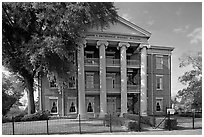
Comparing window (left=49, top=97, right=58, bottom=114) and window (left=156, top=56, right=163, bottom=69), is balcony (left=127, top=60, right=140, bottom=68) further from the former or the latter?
window (left=49, top=97, right=58, bottom=114)

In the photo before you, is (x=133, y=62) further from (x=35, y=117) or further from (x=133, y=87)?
(x=35, y=117)

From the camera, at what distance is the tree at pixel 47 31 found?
32.0 feet

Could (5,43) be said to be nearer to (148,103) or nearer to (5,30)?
(5,30)

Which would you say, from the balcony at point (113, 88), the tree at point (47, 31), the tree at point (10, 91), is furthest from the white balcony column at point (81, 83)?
the tree at point (10, 91)

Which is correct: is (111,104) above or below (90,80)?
below

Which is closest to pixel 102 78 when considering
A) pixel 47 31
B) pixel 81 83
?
pixel 81 83

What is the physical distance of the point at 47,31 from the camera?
35.4 ft

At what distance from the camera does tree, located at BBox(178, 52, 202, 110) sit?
14057 millimetres

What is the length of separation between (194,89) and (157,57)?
4046 mm

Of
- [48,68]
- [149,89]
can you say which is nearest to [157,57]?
[149,89]

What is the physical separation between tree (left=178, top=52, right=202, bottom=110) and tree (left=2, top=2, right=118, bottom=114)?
6.09m

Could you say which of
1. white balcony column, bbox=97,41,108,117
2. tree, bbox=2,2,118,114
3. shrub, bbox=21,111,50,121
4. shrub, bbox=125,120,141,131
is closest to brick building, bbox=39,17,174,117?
white balcony column, bbox=97,41,108,117

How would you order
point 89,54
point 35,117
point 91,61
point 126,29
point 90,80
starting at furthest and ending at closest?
point 89,54 → point 90,80 → point 91,61 → point 126,29 → point 35,117

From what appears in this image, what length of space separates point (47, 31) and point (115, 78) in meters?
7.20
